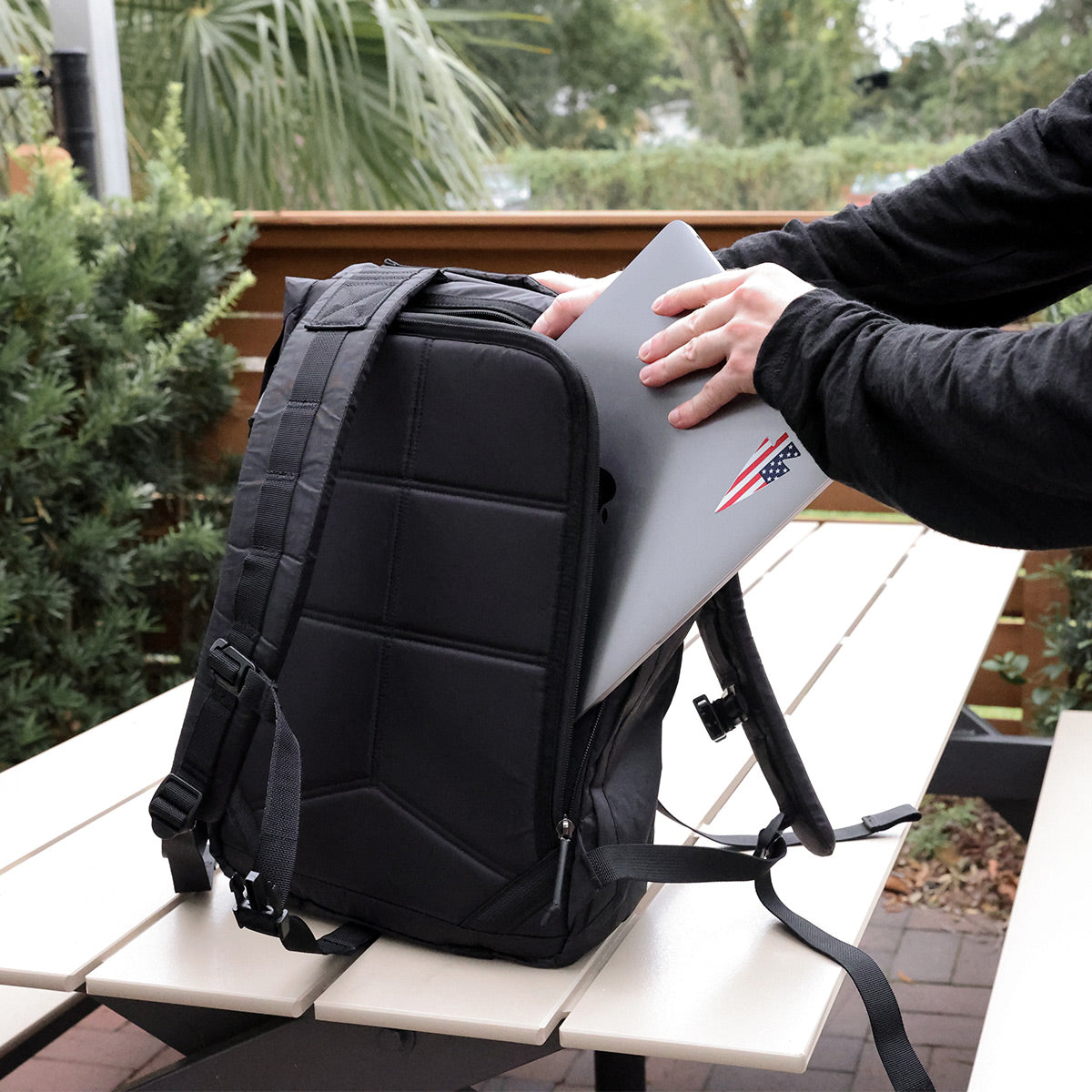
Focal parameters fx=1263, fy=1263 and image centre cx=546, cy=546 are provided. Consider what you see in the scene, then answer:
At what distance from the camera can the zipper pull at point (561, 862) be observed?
1.03m

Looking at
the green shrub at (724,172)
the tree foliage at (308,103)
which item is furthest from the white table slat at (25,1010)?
the green shrub at (724,172)

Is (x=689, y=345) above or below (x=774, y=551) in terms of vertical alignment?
above

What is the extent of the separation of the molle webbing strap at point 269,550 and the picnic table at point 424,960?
0.14 metres

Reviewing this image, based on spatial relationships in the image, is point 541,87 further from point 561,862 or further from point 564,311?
point 561,862

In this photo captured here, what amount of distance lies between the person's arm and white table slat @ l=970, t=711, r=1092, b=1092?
646mm

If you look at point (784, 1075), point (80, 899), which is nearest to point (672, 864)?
point (80, 899)

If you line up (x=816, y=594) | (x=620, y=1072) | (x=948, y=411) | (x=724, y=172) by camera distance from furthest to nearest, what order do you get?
(x=724, y=172), (x=816, y=594), (x=620, y=1072), (x=948, y=411)

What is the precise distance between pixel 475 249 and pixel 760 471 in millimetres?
2323

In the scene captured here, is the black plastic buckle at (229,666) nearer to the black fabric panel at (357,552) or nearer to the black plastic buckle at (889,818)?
the black fabric panel at (357,552)

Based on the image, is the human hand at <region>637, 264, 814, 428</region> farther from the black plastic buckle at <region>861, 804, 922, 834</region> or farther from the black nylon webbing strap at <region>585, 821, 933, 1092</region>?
the black plastic buckle at <region>861, 804, 922, 834</region>

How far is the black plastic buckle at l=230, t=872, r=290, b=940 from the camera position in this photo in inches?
39.0

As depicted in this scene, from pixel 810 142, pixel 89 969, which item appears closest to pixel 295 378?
pixel 89 969

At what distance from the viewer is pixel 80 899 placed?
120 centimetres

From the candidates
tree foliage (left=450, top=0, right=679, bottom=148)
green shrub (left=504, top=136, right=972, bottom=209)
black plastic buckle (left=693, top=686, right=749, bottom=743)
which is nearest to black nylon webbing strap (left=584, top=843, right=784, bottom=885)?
black plastic buckle (left=693, top=686, right=749, bottom=743)
